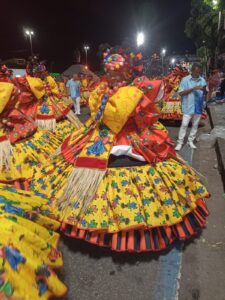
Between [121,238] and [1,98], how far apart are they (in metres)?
2.21

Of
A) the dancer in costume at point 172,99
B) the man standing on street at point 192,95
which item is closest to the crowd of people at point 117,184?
the man standing on street at point 192,95

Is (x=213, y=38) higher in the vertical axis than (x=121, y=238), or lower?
higher

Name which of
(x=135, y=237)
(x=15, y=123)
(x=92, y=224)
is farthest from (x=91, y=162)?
(x=15, y=123)

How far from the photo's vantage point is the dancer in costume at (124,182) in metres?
2.29

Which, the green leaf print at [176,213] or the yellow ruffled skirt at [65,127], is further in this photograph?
the yellow ruffled skirt at [65,127]

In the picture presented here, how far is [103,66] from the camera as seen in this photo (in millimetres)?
2893

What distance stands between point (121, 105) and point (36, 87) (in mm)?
3163

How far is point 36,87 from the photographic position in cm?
509

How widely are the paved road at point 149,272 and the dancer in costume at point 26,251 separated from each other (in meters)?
0.75

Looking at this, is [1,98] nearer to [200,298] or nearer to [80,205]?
[80,205]

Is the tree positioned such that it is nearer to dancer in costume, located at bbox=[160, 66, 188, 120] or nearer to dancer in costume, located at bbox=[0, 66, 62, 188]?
dancer in costume, located at bbox=[160, 66, 188, 120]

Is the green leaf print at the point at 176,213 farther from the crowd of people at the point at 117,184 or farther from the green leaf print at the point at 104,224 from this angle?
the green leaf print at the point at 104,224

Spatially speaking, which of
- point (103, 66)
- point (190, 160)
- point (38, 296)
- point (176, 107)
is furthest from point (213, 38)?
point (38, 296)

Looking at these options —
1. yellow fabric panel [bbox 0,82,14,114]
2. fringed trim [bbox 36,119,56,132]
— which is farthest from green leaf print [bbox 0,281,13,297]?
fringed trim [bbox 36,119,56,132]
